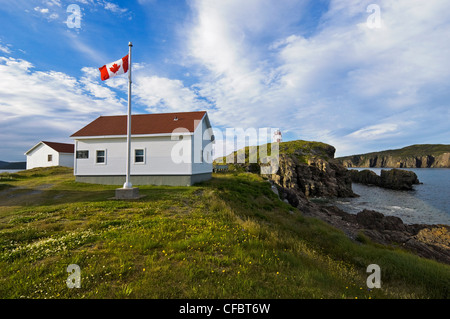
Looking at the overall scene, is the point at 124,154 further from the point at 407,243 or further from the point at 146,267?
the point at 407,243

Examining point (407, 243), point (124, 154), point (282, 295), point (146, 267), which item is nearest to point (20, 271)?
point (146, 267)

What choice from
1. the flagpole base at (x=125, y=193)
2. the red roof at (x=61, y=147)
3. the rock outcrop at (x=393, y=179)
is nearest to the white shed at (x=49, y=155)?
the red roof at (x=61, y=147)

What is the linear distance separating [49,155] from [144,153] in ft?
93.5

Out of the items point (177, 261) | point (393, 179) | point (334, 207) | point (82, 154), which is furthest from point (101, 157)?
point (393, 179)

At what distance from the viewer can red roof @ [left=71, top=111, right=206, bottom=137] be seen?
61.7 ft

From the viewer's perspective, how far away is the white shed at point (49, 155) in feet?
112

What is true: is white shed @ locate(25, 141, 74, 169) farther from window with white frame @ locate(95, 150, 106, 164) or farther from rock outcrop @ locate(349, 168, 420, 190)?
rock outcrop @ locate(349, 168, 420, 190)

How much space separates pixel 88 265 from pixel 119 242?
53.2 inches

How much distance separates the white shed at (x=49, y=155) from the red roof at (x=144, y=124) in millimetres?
18690

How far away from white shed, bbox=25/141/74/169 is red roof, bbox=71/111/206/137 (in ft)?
61.3

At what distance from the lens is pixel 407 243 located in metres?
15.5

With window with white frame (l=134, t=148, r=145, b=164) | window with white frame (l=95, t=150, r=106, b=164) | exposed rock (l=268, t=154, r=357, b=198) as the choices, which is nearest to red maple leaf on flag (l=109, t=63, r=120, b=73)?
window with white frame (l=134, t=148, r=145, b=164)

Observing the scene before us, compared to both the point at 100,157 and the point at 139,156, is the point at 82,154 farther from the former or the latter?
the point at 139,156

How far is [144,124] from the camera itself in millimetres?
20219
